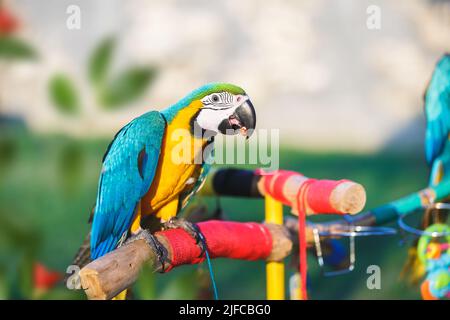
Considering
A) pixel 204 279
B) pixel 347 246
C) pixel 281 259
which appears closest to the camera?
pixel 281 259

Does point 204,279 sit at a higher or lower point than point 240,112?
lower

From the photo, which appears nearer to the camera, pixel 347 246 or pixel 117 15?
pixel 117 15

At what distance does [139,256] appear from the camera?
0.92 metres

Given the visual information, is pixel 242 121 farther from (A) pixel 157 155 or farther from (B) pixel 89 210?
(B) pixel 89 210

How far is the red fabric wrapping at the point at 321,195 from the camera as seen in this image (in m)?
1.10

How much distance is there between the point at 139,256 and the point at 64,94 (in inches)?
28.9

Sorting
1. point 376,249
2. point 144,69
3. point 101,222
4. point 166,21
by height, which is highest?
point 166,21

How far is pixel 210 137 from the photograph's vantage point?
117 centimetres

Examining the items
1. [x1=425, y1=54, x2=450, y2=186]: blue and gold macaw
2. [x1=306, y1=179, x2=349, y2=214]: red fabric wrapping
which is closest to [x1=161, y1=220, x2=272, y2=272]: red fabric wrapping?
[x1=306, y1=179, x2=349, y2=214]: red fabric wrapping

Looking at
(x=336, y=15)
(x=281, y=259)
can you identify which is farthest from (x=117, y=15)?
(x=281, y=259)

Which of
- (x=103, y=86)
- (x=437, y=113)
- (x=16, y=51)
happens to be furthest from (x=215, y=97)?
(x=437, y=113)

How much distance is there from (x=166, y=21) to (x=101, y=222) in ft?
2.24

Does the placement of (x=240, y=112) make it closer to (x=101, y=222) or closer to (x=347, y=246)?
(x=101, y=222)

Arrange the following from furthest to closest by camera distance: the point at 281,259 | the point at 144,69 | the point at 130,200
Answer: the point at 144,69 → the point at 281,259 → the point at 130,200
